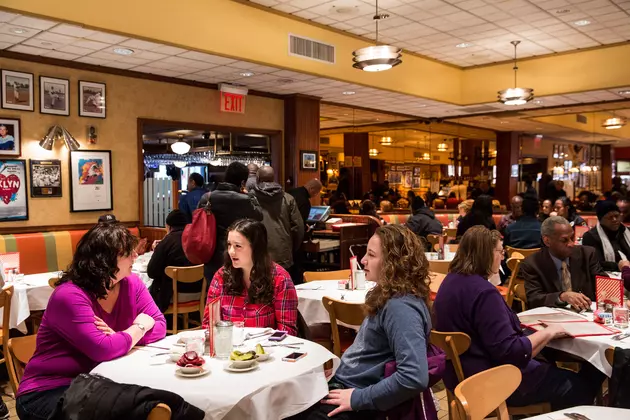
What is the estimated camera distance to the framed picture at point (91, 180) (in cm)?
739

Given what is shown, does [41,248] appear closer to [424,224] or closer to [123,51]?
[123,51]

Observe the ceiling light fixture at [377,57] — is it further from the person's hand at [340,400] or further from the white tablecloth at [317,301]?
the person's hand at [340,400]

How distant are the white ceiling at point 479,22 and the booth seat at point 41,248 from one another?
391 centimetres

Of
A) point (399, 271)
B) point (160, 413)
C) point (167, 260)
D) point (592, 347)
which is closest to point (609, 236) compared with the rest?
point (592, 347)

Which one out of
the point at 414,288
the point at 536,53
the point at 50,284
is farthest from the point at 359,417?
the point at 536,53

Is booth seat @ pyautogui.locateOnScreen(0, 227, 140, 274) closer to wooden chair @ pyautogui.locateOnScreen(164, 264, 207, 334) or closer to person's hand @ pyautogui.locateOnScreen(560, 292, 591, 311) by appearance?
wooden chair @ pyautogui.locateOnScreen(164, 264, 207, 334)

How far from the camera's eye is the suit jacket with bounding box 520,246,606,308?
4.00 metres

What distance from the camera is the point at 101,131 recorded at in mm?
7574

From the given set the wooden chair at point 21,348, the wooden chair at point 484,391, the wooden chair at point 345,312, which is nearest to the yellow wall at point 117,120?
the wooden chair at point 21,348

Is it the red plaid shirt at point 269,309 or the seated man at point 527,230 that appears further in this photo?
the seated man at point 527,230

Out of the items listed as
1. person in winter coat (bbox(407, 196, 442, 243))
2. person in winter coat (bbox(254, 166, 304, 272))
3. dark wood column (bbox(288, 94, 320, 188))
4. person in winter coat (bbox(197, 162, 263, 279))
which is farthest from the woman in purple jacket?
dark wood column (bbox(288, 94, 320, 188))

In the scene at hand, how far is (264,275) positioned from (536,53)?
8593 millimetres

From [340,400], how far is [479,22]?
697 centimetres

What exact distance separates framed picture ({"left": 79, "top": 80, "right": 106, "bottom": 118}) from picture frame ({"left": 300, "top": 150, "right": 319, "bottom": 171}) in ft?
11.8
